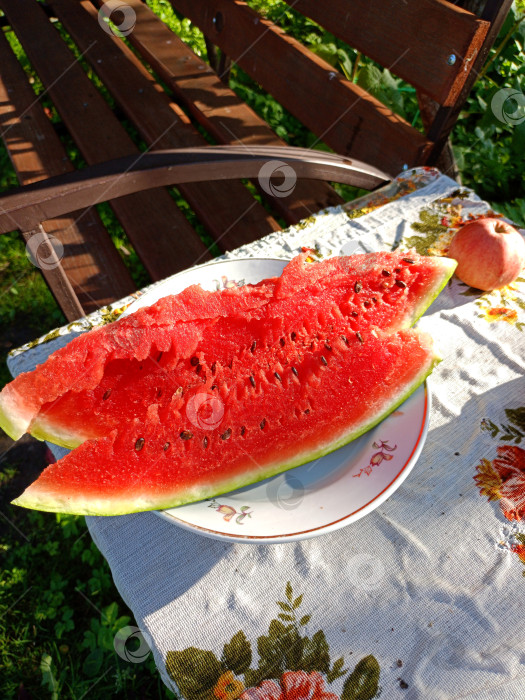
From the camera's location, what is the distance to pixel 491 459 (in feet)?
4.35

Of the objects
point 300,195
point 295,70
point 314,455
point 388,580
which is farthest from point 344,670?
point 295,70

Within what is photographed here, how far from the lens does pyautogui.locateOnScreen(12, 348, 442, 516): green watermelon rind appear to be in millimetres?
1036

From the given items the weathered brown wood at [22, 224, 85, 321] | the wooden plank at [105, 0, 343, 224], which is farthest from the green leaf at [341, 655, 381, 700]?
the wooden plank at [105, 0, 343, 224]

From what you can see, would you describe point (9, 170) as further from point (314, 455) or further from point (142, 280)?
point (314, 455)

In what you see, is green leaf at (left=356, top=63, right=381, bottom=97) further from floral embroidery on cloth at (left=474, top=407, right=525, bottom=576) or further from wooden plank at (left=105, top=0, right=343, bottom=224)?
floral embroidery on cloth at (left=474, top=407, right=525, bottom=576)

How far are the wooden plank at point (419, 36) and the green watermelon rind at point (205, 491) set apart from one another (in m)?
1.42

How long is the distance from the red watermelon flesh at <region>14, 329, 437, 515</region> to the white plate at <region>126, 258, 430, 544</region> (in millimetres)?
43

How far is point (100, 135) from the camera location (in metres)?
2.94

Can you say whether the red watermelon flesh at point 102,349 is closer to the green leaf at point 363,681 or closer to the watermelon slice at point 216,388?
the watermelon slice at point 216,388

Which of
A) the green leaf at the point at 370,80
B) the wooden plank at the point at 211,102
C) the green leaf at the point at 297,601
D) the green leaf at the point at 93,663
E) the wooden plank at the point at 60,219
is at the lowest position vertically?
the green leaf at the point at 93,663

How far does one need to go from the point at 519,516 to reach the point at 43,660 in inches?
68.9

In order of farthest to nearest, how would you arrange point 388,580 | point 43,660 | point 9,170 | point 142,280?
point 9,170 → point 142,280 → point 43,660 → point 388,580

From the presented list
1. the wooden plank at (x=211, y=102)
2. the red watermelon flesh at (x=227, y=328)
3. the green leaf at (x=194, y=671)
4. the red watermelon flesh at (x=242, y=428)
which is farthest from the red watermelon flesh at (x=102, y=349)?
the wooden plank at (x=211, y=102)

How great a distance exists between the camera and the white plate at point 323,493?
103 cm
